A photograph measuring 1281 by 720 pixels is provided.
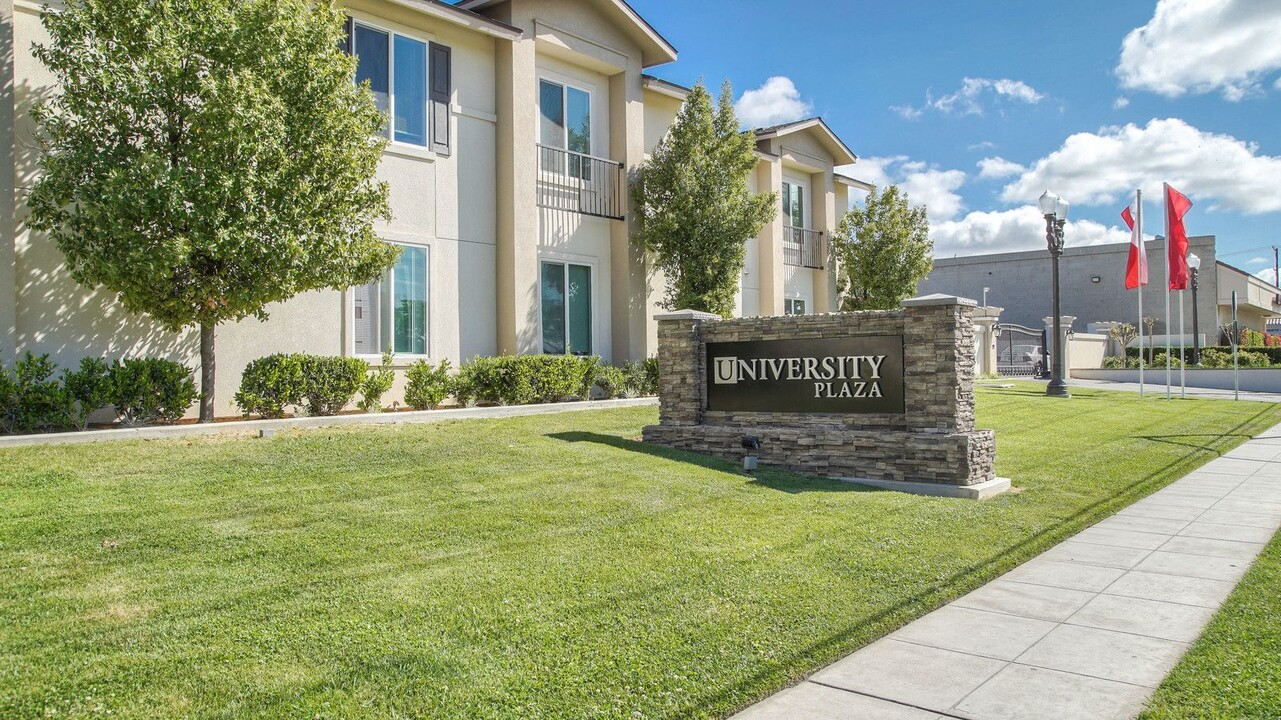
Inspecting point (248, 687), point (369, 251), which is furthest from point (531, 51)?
point (248, 687)

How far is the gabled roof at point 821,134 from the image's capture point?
74.4ft

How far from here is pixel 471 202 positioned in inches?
600

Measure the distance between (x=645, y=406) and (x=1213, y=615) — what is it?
10526 mm

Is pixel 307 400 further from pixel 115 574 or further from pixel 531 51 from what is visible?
pixel 531 51

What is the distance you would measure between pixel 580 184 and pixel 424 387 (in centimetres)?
621

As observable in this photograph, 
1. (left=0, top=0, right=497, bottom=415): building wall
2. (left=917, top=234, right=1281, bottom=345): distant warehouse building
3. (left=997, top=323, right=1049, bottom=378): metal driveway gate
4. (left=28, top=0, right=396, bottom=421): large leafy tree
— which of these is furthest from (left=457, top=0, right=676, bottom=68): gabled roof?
(left=917, top=234, right=1281, bottom=345): distant warehouse building

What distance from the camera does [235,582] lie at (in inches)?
196

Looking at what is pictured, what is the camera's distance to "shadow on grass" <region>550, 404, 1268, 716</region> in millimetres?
3980

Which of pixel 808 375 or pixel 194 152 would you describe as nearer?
pixel 194 152

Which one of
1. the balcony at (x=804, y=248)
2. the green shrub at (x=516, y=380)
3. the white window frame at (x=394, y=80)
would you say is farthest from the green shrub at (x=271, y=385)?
the balcony at (x=804, y=248)

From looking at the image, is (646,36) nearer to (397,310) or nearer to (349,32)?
(349,32)

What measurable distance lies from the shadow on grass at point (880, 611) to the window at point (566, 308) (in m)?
5.77

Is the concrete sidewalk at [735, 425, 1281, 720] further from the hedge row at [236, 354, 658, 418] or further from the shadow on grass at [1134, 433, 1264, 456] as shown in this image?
the hedge row at [236, 354, 658, 418]

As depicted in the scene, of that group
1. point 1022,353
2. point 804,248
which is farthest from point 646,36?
point 1022,353
